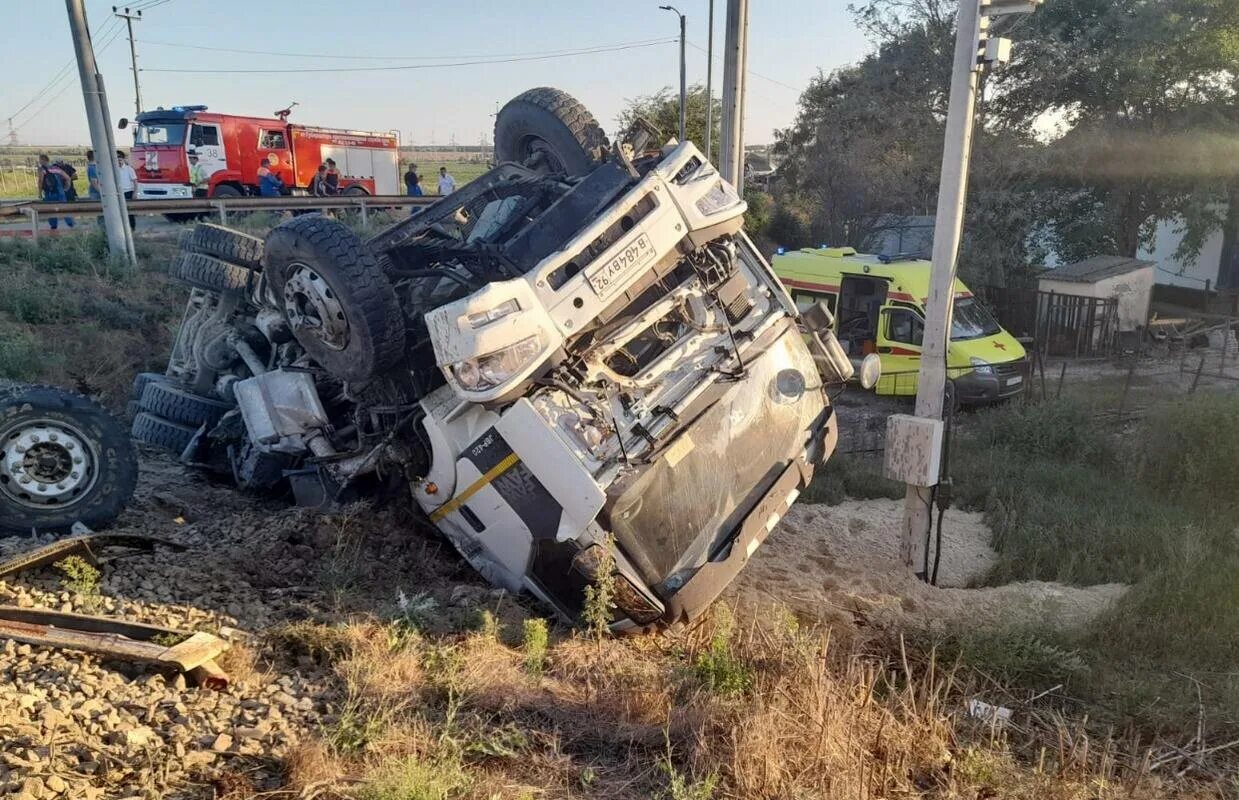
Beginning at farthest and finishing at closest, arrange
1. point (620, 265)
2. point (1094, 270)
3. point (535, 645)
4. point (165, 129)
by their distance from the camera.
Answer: point (165, 129)
point (1094, 270)
point (620, 265)
point (535, 645)

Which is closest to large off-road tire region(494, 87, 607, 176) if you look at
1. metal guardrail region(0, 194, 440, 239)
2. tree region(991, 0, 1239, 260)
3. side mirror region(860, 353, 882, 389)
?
side mirror region(860, 353, 882, 389)

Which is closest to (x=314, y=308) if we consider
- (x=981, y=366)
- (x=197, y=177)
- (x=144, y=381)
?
(x=144, y=381)

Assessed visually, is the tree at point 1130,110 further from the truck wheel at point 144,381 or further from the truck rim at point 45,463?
the truck rim at point 45,463

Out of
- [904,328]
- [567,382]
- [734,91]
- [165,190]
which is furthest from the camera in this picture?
[165,190]

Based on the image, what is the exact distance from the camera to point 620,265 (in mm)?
4664

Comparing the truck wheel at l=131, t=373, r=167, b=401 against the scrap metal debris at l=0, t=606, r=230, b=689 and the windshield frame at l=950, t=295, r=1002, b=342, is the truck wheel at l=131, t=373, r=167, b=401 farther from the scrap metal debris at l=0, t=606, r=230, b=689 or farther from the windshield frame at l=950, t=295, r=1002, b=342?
the windshield frame at l=950, t=295, r=1002, b=342

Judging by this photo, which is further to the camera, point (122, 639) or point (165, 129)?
point (165, 129)

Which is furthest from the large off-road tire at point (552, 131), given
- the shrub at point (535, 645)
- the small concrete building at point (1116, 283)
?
the small concrete building at point (1116, 283)

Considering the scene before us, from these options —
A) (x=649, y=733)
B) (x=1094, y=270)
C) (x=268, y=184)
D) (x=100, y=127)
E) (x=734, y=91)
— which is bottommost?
(x=649, y=733)

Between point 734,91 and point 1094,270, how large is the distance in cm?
922

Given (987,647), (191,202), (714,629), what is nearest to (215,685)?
(714,629)

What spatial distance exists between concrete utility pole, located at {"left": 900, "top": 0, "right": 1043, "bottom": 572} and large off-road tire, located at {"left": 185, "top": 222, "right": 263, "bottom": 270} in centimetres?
467

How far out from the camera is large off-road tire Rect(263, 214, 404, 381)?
4.68 metres

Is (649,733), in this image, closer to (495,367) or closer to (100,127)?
(495,367)
